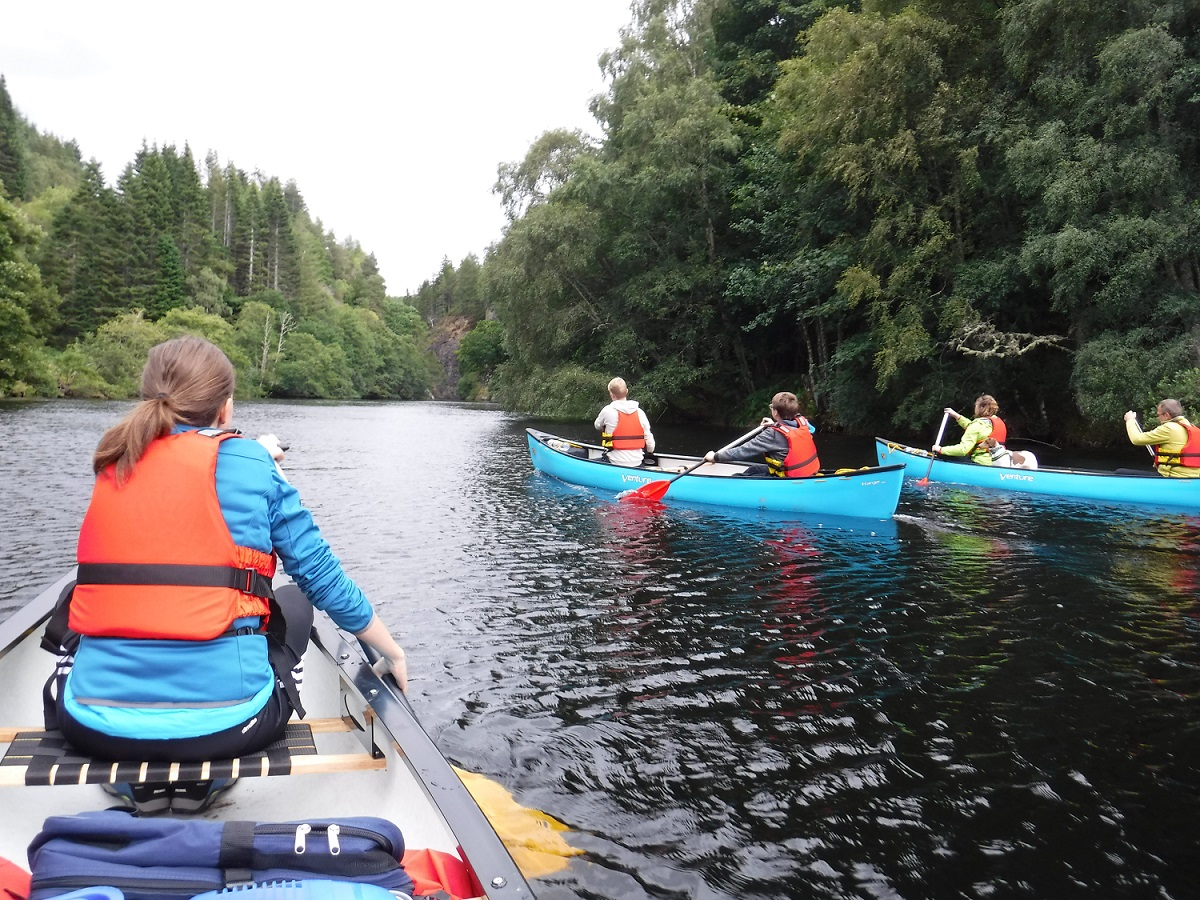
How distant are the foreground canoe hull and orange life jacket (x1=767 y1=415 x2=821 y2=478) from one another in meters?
7.65

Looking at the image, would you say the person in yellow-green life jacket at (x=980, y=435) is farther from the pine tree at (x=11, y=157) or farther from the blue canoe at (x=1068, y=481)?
the pine tree at (x=11, y=157)

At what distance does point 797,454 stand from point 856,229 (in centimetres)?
1256

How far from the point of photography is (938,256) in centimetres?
1828

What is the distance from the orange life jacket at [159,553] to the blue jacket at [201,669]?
4 centimetres

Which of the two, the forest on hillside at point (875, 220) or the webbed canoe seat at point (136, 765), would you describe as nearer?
the webbed canoe seat at point (136, 765)

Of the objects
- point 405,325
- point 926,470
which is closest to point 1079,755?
point 926,470

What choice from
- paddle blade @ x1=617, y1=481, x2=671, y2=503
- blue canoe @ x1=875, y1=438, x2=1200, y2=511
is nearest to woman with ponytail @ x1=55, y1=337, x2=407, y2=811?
paddle blade @ x1=617, y1=481, x2=671, y2=503

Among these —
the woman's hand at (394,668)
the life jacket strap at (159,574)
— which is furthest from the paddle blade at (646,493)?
the life jacket strap at (159,574)

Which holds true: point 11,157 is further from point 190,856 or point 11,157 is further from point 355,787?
point 190,856

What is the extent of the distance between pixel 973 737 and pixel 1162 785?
799mm

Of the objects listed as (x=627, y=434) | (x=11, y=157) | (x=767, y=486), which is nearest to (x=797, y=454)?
(x=767, y=486)

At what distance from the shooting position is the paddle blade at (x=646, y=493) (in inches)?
455

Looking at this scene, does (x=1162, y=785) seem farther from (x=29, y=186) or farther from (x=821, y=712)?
(x=29, y=186)

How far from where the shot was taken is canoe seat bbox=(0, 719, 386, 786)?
88.3 inches
